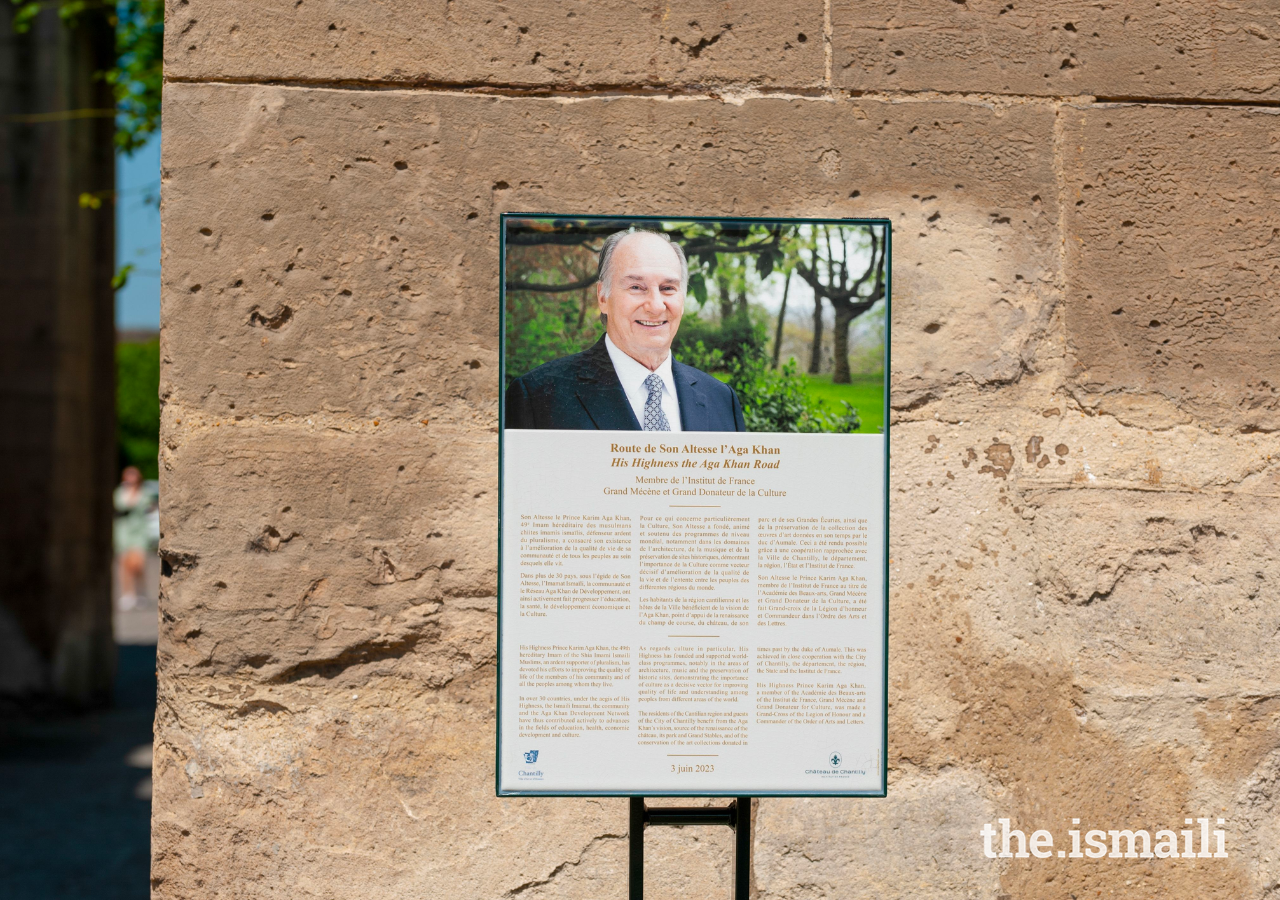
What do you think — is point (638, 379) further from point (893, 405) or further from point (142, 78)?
point (142, 78)

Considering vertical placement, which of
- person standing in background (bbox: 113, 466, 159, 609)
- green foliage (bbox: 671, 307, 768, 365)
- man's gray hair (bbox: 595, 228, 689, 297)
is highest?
man's gray hair (bbox: 595, 228, 689, 297)

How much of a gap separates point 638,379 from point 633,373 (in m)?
0.01

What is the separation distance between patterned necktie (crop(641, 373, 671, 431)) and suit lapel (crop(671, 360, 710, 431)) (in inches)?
1.2

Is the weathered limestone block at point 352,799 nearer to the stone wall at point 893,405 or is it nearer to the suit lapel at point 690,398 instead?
the stone wall at point 893,405

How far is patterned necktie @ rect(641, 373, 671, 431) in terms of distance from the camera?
1.75 meters

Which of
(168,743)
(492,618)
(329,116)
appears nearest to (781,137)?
(329,116)

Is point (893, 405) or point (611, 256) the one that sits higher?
point (611, 256)

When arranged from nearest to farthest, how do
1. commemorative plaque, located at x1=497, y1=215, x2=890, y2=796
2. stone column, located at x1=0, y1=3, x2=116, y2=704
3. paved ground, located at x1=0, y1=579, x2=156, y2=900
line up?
commemorative plaque, located at x1=497, y1=215, x2=890, y2=796, paved ground, located at x1=0, y1=579, x2=156, y2=900, stone column, located at x1=0, y1=3, x2=116, y2=704

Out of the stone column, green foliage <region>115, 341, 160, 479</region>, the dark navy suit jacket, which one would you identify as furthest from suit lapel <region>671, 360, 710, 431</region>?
green foliage <region>115, 341, 160, 479</region>

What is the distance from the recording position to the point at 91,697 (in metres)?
7.45

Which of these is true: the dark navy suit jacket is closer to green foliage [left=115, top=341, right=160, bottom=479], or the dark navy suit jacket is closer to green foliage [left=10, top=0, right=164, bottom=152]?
green foliage [left=10, top=0, right=164, bottom=152]

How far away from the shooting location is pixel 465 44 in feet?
6.35

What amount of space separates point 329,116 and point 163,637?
1064mm

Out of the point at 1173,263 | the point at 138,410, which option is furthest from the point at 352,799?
the point at 138,410
